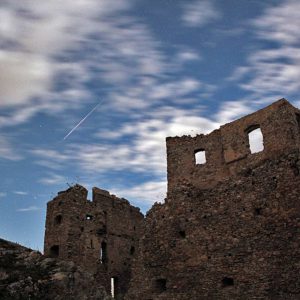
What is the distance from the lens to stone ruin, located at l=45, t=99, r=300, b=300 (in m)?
13.9

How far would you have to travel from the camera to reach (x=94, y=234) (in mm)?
23734

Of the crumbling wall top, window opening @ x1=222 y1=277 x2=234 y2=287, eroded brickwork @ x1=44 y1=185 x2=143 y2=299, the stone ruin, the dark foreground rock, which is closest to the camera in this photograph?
the dark foreground rock

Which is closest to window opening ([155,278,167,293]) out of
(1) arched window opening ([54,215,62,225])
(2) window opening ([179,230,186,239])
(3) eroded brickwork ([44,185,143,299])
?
(2) window opening ([179,230,186,239])

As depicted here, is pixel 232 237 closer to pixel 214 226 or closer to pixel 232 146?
pixel 214 226

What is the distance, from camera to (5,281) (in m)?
8.42

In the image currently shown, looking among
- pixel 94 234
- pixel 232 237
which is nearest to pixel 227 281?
pixel 232 237

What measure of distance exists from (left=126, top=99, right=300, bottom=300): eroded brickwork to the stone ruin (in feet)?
0.12

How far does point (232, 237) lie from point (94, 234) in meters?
11.1

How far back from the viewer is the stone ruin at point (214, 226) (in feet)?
45.5

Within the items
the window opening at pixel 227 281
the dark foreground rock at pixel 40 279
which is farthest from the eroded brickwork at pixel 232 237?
the dark foreground rock at pixel 40 279

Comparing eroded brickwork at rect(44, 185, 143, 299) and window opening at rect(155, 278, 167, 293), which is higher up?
eroded brickwork at rect(44, 185, 143, 299)

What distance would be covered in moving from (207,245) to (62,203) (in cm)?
1051

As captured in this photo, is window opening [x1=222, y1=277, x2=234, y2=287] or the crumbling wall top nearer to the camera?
window opening [x1=222, y1=277, x2=234, y2=287]

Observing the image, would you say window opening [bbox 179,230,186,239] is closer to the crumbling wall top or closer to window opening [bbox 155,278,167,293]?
window opening [bbox 155,278,167,293]
